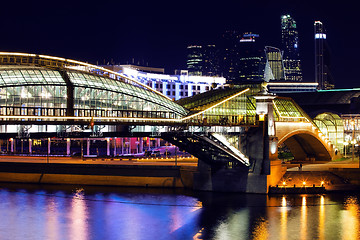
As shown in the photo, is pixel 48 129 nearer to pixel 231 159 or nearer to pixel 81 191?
pixel 81 191

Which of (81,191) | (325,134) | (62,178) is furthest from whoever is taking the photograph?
(325,134)

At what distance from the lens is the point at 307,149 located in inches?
3799

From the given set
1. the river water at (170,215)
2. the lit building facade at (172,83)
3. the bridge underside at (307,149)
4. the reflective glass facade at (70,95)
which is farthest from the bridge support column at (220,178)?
the lit building facade at (172,83)

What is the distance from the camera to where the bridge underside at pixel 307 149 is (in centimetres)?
9394

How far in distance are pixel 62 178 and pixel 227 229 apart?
113 ft

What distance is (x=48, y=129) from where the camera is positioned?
190 feet

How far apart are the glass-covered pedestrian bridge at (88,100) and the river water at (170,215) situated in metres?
9.07

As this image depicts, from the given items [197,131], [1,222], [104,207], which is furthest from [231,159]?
[1,222]

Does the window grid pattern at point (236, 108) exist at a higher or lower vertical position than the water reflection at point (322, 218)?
higher

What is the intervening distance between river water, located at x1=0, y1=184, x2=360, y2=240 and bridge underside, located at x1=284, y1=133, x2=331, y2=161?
21859 millimetres

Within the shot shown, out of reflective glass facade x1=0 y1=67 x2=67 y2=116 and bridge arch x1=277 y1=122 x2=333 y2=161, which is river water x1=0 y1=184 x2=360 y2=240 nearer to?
reflective glass facade x1=0 y1=67 x2=67 y2=116

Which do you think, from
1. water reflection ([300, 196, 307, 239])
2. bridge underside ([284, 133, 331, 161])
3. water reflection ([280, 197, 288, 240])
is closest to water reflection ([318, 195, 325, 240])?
water reflection ([300, 196, 307, 239])

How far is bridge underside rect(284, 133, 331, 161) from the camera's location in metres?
93.9

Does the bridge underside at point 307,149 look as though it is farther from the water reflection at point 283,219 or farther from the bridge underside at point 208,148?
the water reflection at point 283,219
